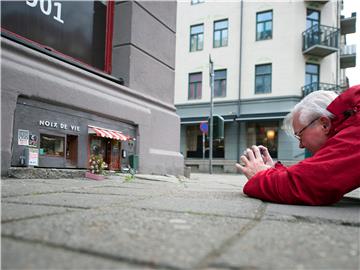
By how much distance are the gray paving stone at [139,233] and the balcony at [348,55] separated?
2417cm

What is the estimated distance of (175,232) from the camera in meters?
1.12

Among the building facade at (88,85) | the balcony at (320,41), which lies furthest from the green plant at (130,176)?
the balcony at (320,41)

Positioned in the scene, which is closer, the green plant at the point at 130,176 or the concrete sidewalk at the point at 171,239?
the concrete sidewalk at the point at 171,239

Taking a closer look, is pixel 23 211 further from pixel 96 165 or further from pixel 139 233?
pixel 96 165

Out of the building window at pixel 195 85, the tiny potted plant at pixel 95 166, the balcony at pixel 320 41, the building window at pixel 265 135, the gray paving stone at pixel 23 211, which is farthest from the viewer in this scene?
the building window at pixel 195 85

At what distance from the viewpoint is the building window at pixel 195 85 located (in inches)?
785

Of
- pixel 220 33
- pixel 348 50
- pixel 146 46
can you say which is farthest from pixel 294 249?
pixel 348 50

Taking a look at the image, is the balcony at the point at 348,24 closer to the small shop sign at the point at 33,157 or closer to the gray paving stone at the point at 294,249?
the small shop sign at the point at 33,157

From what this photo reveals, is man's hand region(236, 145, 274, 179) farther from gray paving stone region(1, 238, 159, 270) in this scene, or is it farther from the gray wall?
the gray wall

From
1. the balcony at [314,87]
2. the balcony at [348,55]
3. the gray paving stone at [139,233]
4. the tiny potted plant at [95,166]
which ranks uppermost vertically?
the balcony at [348,55]

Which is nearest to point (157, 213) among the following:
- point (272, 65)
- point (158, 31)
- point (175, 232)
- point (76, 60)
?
point (175, 232)

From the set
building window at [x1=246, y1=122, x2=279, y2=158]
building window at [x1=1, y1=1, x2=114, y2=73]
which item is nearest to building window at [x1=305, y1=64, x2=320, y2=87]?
building window at [x1=246, y1=122, x2=279, y2=158]

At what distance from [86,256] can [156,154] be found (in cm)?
560

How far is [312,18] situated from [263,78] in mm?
4135
